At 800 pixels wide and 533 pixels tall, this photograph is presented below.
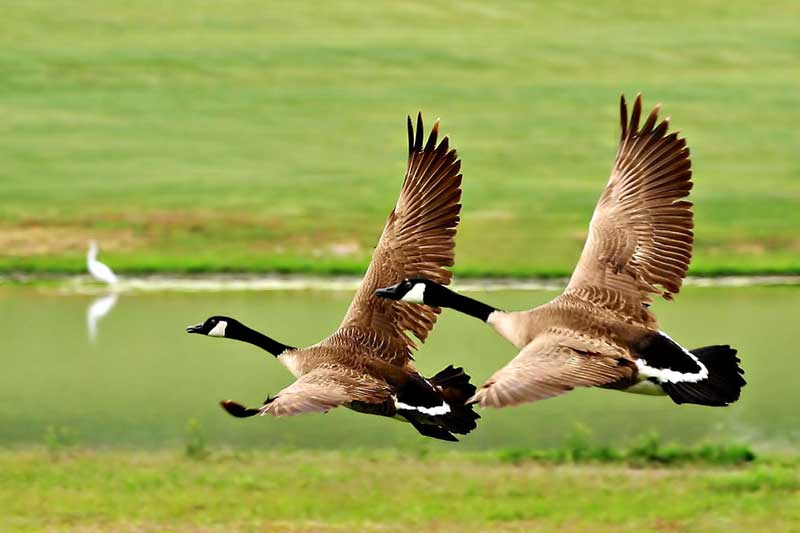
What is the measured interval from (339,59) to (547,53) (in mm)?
6542

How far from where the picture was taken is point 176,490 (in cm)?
1644

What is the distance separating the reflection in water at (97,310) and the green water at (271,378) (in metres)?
0.14

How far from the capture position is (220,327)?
11.0 m

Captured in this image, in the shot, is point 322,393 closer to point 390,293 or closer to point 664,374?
point 390,293

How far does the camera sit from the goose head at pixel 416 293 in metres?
10.3

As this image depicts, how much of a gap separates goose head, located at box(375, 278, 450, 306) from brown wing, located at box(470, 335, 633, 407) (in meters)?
0.88

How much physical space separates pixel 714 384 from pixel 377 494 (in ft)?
22.1

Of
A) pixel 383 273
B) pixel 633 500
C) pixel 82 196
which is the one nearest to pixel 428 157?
pixel 383 273

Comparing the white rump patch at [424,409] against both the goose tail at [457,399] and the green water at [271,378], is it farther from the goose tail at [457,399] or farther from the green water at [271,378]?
the green water at [271,378]

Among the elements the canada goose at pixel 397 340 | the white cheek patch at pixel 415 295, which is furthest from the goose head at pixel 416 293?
the canada goose at pixel 397 340

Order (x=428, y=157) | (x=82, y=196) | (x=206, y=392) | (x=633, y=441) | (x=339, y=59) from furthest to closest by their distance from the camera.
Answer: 1. (x=339, y=59)
2. (x=82, y=196)
3. (x=206, y=392)
4. (x=633, y=441)
5. (x=428, y=157)

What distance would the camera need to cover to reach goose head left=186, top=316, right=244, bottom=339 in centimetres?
1083

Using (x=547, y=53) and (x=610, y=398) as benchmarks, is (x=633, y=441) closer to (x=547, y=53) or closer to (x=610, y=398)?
(x=610, y=398)

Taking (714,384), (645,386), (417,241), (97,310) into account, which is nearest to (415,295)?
(417,241)
